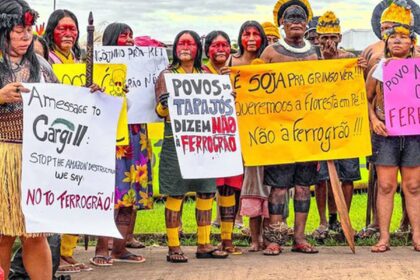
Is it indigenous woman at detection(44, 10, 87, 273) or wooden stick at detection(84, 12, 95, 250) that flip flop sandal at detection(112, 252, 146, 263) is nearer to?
indigenous woman at detection(44, 10, 87, 273)

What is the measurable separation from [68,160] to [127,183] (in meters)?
2.33

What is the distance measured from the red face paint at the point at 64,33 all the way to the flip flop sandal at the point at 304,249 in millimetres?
2876

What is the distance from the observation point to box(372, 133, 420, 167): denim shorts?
9844 mm

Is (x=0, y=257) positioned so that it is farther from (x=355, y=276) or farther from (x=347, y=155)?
(x=347, y=155)

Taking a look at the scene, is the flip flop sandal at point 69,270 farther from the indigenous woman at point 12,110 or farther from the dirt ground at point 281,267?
the indigenous woman at point 12,110

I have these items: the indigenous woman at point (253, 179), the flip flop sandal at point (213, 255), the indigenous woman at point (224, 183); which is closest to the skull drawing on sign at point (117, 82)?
the indigenous woman at point (224, 183)

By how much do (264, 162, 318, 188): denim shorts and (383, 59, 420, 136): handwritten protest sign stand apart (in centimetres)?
82

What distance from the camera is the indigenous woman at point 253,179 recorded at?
9.85 meters

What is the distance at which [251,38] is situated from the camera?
387 inches

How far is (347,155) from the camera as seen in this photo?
988 centimetres

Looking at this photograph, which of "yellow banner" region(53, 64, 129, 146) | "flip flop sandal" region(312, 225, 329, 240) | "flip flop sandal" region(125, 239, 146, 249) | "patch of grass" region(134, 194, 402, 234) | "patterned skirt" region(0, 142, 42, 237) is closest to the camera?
"patterned skirt" region(0, 142, 42, 237)

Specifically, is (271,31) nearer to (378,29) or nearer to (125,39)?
(378,29)

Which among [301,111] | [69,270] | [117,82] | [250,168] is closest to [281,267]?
[250,168]

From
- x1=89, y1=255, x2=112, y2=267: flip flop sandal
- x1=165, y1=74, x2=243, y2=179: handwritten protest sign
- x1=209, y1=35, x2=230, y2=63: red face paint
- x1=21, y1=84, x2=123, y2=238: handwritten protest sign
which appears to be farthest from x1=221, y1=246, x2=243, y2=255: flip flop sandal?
x1=21, y1=84, x2=123, y2=238: handwritten protest sign
